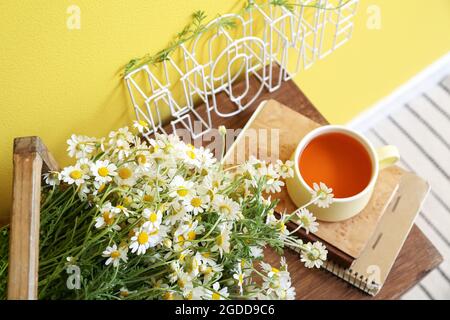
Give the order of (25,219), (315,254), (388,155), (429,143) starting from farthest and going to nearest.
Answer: (429,143) < (388,155) < (315,254) < (25,219)

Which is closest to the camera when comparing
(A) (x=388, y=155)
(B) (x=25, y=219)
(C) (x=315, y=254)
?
(B) (x=25, y=219)

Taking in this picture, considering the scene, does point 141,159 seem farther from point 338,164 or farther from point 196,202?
point 338,164

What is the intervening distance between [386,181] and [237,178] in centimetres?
31

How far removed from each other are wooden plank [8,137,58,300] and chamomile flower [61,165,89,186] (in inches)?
1.0

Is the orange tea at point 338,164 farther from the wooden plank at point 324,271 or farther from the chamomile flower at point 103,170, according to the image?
the chamomile flower at point 103,170

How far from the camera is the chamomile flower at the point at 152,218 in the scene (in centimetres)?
57

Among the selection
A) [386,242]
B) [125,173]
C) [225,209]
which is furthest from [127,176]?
[386,242]

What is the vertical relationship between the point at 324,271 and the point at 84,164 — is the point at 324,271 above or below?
below

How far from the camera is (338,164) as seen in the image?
2.71ft

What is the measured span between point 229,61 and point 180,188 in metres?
0.36

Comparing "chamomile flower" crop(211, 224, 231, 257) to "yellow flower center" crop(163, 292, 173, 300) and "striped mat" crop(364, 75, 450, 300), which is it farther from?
"striped mat" crop(364, 75, 450, 300)

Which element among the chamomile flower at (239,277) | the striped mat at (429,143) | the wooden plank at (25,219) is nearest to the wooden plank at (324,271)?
the chamomile flower at (239,277)
